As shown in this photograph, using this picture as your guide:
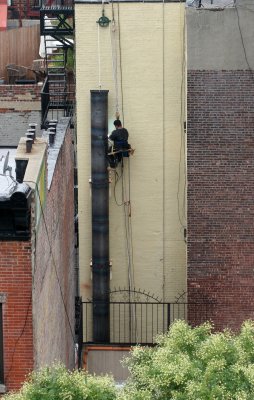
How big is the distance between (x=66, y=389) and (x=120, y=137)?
1296 centimetres

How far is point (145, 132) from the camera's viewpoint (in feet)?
81.8

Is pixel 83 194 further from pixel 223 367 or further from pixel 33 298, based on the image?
pixel 223 367

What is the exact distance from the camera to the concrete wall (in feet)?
74.8

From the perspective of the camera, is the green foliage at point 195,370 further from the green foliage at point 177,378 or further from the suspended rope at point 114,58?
the suspended rope at point 114,58

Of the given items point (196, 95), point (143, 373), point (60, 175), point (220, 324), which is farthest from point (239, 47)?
point (143, 373)

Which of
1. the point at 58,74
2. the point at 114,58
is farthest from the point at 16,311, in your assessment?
the point at 58,74

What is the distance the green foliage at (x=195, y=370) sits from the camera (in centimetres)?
1224

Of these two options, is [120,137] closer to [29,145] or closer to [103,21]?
[103,21]

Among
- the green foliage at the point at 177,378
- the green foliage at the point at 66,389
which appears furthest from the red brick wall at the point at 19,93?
the green foliage at the point at 66,389

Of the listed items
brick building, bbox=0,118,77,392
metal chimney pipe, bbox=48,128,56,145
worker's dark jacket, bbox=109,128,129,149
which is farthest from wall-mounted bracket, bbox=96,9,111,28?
brick building, bbox=0,118,77,392

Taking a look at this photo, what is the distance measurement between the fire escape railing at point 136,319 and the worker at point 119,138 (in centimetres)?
389

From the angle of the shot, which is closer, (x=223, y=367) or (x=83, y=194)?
(x=223, y=367)

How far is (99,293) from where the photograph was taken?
2545cm

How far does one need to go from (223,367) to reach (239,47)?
11.6 meters
